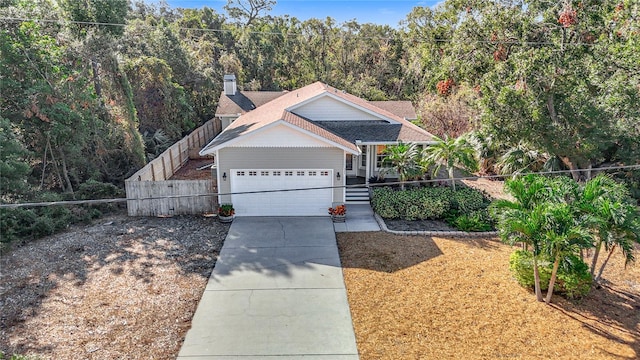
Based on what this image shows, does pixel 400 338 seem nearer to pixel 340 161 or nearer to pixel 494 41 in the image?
pixel 340 161

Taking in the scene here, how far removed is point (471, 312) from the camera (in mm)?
8711

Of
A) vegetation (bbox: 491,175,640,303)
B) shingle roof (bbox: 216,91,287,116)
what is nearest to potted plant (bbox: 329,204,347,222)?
vegetation (bbox: 491,175,640,303)

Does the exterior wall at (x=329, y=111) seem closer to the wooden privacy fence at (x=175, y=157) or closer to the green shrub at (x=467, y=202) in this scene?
the green shrub at (x=467, y=202)

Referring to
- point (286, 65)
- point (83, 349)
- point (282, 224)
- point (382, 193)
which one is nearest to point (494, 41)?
point (382, 193)

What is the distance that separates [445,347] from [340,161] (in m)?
8.25

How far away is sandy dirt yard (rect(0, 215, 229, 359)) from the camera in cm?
761

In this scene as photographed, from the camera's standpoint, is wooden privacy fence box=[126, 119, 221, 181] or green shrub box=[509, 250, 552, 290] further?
wooden privacy fence box=[126, 119, 221, 181]

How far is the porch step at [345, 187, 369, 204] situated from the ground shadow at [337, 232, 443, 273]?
10.4ft

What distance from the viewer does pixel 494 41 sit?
15.7m

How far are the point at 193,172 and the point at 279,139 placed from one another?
9.49 metres

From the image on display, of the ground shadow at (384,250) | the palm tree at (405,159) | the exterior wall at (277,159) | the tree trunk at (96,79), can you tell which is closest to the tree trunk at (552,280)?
the ground shadow at (384,250)

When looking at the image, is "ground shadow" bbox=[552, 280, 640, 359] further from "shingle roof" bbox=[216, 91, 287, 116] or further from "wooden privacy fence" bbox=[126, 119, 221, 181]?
"shingle roof" bbox=[216, 91, 287, 116]

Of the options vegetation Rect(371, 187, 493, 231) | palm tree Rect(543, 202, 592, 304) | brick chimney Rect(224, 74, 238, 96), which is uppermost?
brick chimney Rect(224, 74, 238, 96)

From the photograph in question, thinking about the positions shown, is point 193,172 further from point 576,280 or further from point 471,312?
point 576,280
